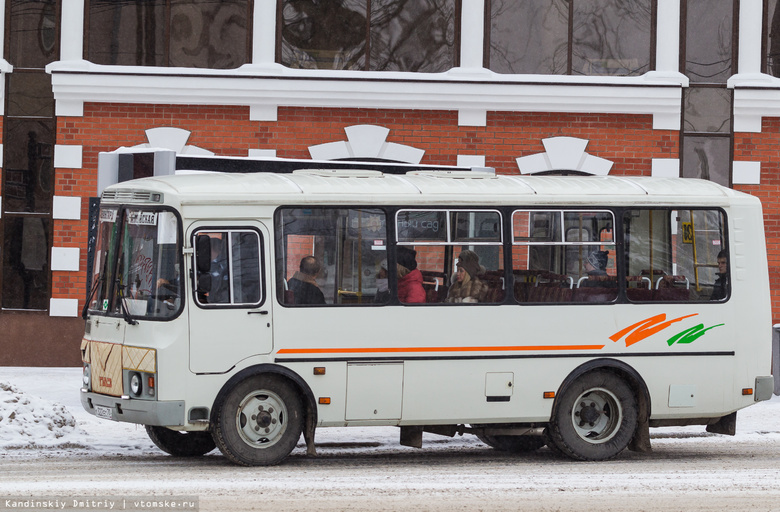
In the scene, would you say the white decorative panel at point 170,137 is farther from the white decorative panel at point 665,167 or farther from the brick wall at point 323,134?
the white decorative panel at point 665,167

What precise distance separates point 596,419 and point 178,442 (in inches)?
154

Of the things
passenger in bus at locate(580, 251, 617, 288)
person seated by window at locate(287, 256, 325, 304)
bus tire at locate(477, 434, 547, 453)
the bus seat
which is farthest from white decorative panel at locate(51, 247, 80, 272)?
the bus seat

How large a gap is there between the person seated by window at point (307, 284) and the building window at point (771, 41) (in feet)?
34.7

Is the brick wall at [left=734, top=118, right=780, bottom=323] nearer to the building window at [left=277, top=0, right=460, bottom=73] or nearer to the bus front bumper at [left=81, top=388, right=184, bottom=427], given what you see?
the building window at [left=277, top=0, right=460, bottom=73]

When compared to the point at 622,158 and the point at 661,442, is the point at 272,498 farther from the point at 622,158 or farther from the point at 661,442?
the point at 622,158

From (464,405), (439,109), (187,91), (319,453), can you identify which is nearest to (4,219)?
(187,91)

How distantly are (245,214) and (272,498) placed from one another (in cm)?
280

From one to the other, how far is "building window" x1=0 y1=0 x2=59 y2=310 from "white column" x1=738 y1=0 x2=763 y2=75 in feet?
33.8

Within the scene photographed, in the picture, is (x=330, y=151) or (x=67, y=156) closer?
(x=67, y=156)

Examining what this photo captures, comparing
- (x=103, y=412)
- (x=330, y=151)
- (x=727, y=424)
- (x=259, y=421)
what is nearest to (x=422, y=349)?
(x=259, y=421)

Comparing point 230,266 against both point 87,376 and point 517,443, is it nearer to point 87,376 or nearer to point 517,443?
point 87,376

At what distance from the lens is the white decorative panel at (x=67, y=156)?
60.0 ft

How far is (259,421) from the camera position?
1077cm

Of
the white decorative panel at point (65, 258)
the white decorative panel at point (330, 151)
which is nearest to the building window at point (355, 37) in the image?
the white decorative panel at point (330, 151)
